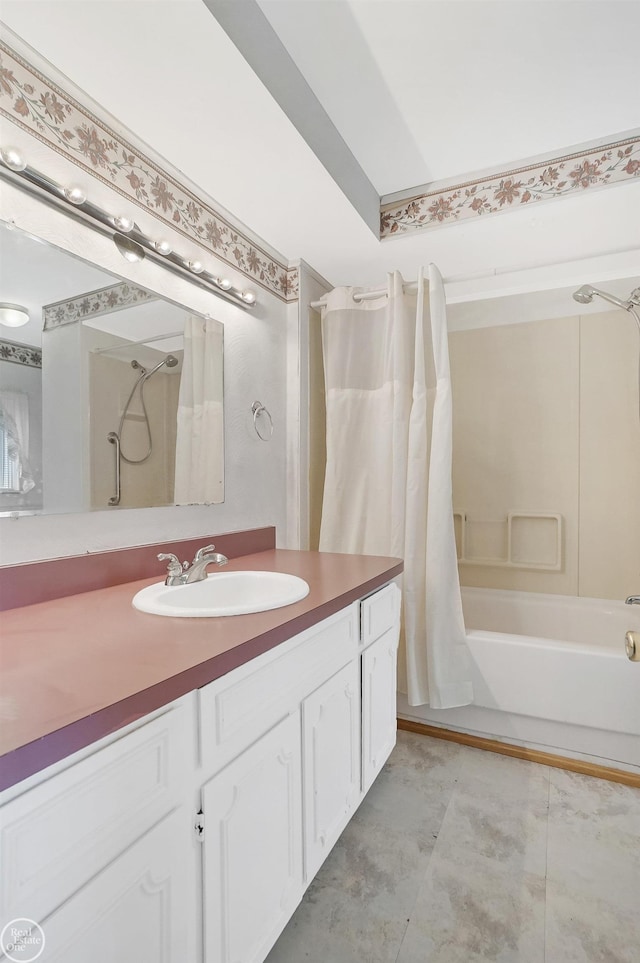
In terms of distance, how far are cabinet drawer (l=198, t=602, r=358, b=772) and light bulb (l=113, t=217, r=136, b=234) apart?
1.22 meters

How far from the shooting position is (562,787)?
1788 millimetres

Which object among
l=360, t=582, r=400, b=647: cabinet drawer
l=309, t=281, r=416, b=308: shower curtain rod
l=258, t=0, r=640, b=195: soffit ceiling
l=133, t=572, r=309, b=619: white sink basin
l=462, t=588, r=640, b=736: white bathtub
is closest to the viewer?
l=133, t=572, r=309, b=619: white sink basin

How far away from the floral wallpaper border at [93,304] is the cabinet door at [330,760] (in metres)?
1.14

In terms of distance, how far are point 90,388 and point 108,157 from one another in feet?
2.22

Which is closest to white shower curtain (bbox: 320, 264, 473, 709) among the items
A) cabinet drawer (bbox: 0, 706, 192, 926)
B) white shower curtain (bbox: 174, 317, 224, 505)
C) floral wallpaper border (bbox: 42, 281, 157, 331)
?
white shower curtain (bbox: 174, 317, 224, 505)

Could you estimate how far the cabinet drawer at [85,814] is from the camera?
54cm

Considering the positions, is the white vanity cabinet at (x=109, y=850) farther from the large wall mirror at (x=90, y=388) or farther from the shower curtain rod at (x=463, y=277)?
the shower curtain rod at (x=463, y=277)

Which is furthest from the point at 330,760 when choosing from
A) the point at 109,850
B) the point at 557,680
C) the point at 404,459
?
the point at 404,459

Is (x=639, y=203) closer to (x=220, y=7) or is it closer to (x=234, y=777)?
(x=220, y=7)

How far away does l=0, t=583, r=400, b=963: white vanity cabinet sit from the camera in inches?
23.0

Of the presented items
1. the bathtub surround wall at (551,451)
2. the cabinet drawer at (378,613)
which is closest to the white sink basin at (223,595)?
the cabinet drawer at (378,613)

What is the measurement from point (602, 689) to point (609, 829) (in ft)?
1.50

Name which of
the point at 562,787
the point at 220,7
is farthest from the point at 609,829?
the point at 220,7

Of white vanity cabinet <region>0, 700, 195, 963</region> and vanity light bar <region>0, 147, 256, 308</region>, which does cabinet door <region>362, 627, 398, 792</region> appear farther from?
vanity light bar <region>0, 147, 256, 308</region>
